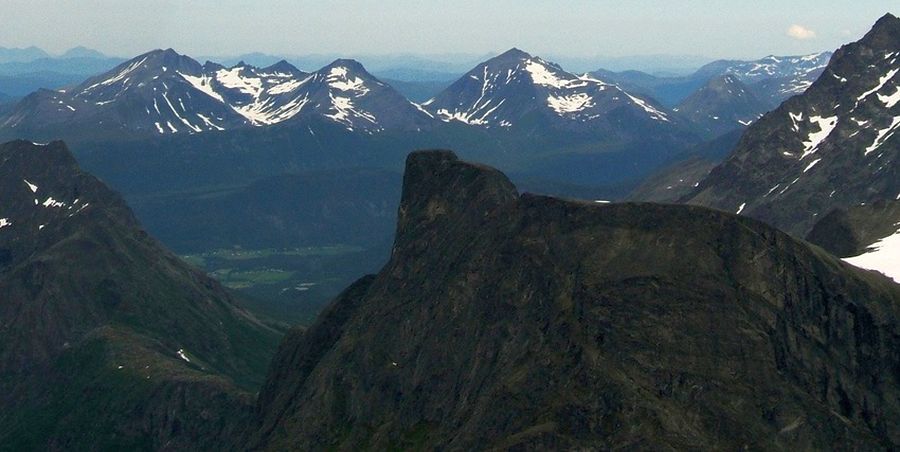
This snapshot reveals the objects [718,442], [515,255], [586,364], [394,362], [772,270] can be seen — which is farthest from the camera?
[394,362]

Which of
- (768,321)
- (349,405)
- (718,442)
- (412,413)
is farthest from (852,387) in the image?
(349,405)

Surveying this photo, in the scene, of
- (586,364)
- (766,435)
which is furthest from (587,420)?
(766,435)

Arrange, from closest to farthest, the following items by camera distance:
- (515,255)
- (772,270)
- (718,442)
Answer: (718,442) < (772,270) < (515,255)

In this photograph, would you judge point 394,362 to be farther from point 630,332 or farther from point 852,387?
point 852,387

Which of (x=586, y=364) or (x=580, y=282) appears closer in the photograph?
(x=586, y=364)

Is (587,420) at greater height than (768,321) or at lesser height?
lesser

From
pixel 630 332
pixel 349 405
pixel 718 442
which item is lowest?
pixel 349 405

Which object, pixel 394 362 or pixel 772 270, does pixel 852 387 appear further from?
pixel 394 362
